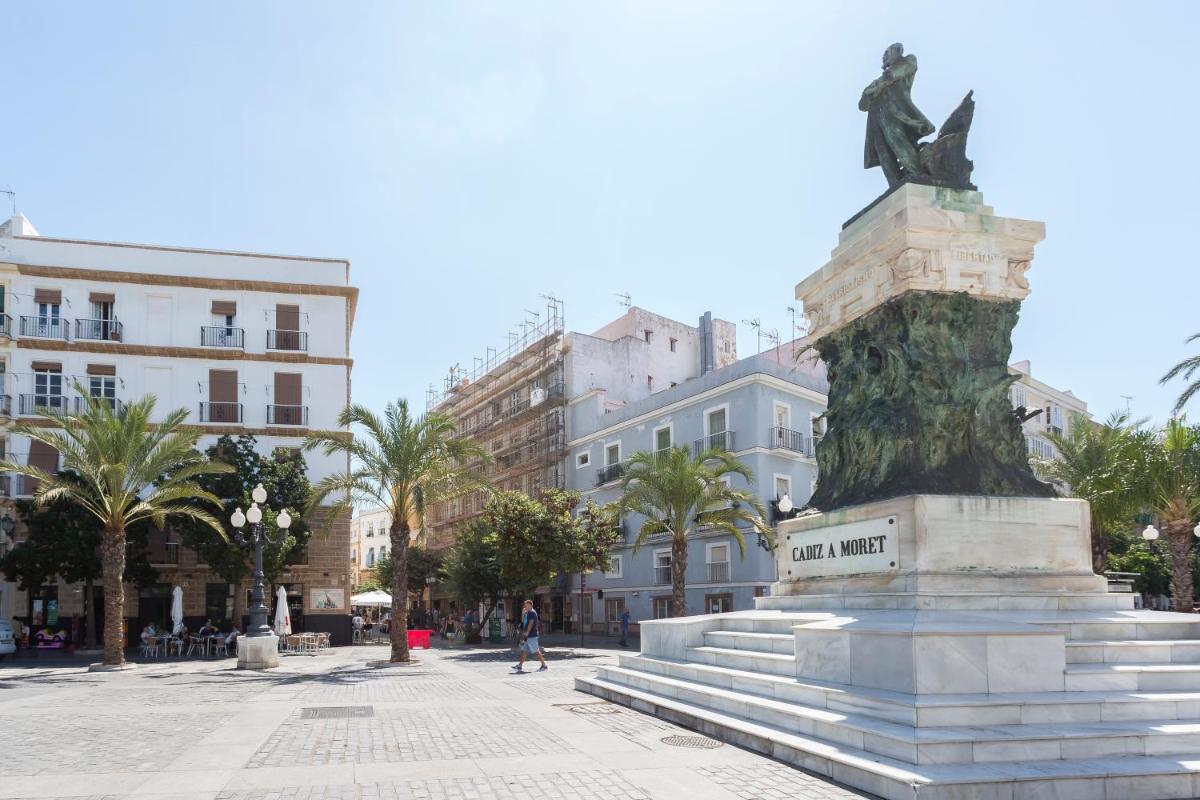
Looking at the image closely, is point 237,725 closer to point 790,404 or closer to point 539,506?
point 539,506

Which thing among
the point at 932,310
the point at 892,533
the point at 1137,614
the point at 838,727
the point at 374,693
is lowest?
the point at 374,693

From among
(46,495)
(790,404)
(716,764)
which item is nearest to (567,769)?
(716,764)

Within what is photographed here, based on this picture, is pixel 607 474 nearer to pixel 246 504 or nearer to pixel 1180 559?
pixel 246 504

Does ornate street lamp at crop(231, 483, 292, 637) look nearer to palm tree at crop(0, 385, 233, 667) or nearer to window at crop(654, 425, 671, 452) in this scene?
palm tree at crop(0, 385, 233, 667)

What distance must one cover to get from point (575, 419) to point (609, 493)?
5744mm

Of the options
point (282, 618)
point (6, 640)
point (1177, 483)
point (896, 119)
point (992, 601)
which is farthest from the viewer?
point (282, 618)

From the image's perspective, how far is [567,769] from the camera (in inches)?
308

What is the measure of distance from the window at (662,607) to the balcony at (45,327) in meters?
24.6

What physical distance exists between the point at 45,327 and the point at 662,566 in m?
25.0

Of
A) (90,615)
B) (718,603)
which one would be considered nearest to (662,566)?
(718,603)

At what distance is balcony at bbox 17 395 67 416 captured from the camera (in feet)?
111

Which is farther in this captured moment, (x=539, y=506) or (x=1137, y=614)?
(x=539, y=506)

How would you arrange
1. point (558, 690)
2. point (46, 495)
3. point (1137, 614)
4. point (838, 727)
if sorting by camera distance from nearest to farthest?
1. point (838, 727)
2. point (1137, 614)
3. point (558, 690)
4. point (46, 495)

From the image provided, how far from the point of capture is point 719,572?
3600 centimetres
